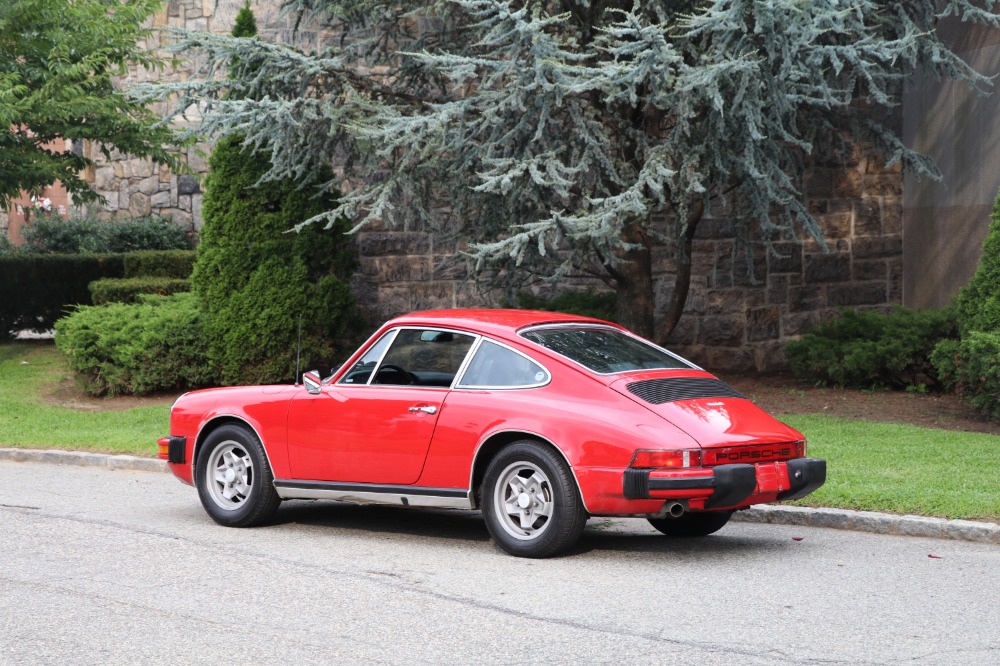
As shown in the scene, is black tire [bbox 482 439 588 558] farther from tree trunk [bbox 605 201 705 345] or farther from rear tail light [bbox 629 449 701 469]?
tree trunk [bbox 605 201 705 345]

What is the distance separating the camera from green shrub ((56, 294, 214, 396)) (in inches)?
659

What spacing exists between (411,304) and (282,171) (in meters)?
4.02

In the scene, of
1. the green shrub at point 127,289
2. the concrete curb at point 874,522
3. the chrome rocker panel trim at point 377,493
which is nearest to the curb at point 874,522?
the concrete curb at point 874,522

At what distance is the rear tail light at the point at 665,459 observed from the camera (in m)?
7.15

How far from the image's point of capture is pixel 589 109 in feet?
43.9

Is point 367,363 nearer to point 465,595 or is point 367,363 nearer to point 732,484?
point 465,595

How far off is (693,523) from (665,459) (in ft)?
4.77

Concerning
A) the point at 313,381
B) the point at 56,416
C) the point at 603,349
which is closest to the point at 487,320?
the point at 603,349

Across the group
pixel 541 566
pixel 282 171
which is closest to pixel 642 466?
pixel 541 566

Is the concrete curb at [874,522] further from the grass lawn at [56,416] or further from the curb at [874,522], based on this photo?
the grass lawn at [56,416]

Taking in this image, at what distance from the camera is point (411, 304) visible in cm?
1892

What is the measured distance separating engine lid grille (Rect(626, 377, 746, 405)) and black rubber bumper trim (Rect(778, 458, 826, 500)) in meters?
0.69

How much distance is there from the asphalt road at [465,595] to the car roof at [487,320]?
142 cm

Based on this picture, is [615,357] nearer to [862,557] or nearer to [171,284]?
[862,557]
